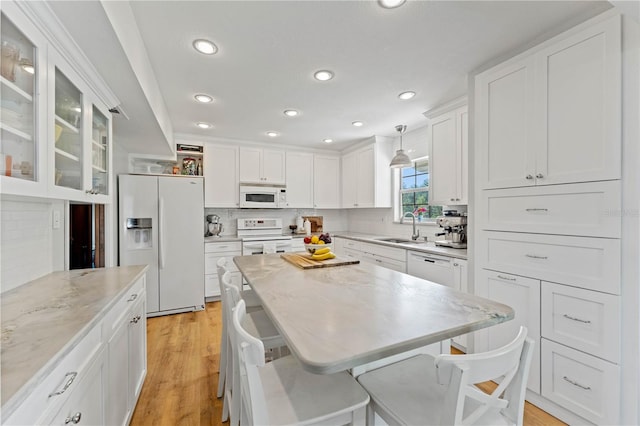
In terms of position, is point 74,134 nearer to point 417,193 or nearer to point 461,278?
point 461,278

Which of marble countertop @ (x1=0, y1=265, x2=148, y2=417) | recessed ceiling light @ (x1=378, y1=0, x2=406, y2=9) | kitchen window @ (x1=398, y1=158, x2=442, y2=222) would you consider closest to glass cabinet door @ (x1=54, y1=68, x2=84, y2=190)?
marble countertop @ (x1=0, y1=265, x2=148, y2=417)

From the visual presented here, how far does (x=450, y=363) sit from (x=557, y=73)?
6.39 ft

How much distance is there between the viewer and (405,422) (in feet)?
2.90

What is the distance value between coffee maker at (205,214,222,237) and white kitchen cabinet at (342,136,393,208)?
2240 mm

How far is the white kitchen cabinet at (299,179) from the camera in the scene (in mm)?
4590

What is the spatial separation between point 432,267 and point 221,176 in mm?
3208

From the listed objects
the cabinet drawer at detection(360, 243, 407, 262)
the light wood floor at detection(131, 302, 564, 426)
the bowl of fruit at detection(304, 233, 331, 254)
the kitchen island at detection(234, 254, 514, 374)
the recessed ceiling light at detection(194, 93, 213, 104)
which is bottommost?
the light wood floor at detection(131, 302, 564, 426)

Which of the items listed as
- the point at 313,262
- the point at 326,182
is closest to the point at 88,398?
the point at 313,262

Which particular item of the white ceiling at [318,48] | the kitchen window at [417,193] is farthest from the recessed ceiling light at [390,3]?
the kitchen window at [417,193]

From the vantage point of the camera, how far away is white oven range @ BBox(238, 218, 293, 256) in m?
4.02

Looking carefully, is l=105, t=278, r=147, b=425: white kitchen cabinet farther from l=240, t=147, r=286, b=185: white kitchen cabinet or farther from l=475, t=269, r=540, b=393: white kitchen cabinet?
l=240, t=147, r=286, b=185: white kitchen cabinet

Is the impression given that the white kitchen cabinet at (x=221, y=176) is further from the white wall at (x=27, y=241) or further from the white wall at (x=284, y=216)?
the white wall at (x=27, y=241)

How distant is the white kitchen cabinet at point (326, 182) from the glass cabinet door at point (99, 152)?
311cm

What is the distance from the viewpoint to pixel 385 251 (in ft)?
10.8
